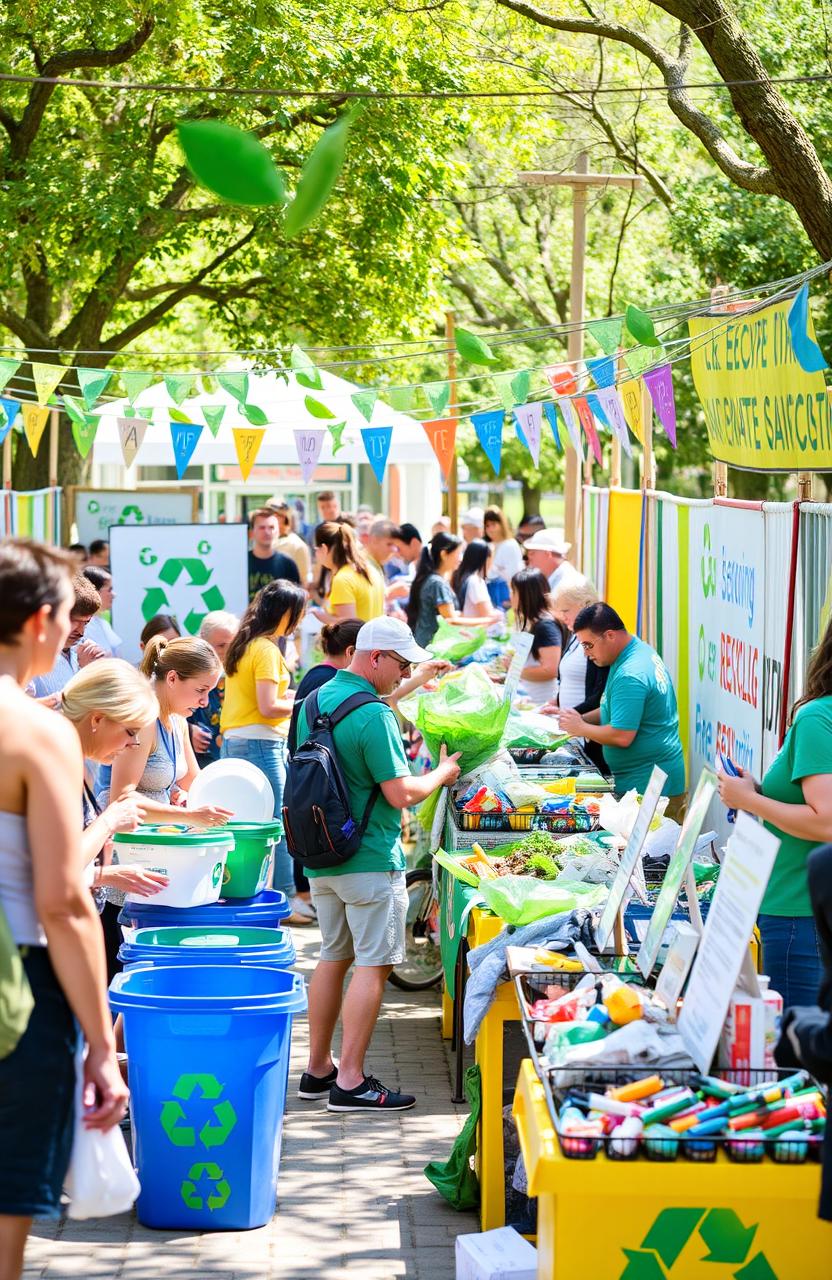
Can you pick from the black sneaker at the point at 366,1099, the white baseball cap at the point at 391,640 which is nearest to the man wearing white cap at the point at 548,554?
the white baseball cap at the point at 391,640

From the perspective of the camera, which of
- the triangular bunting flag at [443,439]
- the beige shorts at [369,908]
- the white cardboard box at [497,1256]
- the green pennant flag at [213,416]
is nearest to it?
the white cardboard box at [497,1256]

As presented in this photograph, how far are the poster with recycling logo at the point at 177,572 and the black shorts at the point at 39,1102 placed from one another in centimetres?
904

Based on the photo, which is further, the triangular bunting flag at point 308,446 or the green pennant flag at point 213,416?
the triangular bunting flag at point 308,446

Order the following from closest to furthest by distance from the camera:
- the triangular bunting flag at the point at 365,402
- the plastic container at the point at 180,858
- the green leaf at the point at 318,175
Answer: the green leaf at the point at 318,175 < the plastic container at the point at 180,858 < the triangular bunting flag at the point at 365,402

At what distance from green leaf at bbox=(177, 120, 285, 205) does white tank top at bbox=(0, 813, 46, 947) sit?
4.34ft

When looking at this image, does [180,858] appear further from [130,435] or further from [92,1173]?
[130,435]

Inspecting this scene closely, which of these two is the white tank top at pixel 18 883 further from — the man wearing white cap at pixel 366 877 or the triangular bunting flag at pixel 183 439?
the triangular bunting flag at pixel 183 439

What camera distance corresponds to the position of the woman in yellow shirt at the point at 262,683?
25.8 ft

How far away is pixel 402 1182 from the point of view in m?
5.24

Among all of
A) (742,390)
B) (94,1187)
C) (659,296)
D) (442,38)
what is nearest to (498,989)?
(94,1187)

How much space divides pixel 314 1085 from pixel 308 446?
651cm

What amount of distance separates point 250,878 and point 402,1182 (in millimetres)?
1219

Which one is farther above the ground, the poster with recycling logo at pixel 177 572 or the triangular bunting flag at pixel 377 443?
the triangular bunting flag at pixel 377 443

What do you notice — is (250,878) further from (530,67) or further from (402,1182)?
(530,67)
